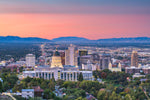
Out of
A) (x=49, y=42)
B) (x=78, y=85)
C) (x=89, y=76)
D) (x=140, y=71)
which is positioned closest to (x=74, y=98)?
(x=78, y=85)

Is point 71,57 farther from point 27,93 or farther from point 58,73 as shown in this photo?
point 27,93

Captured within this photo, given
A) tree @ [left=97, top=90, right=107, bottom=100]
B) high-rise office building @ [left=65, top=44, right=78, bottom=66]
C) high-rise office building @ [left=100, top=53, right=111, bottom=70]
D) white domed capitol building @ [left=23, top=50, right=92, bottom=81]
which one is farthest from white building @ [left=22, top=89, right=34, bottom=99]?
high-rise office building @ [left=100, top=53, right=111, bottom=70]

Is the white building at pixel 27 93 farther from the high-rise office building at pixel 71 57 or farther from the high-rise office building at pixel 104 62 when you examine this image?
the high-rise office building at pixel 104 62

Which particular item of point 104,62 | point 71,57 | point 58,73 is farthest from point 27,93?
point 104,62

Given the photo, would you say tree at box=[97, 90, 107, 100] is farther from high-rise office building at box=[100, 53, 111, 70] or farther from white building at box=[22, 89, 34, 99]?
high-rise office building at box=[100, 53, 111, 70]

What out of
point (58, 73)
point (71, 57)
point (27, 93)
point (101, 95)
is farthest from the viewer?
point (71, 57)

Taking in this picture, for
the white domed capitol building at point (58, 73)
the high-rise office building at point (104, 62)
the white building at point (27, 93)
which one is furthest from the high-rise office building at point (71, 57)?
the white building at point (27, 93)

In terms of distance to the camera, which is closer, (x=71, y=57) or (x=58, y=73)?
(x=58, y=73)

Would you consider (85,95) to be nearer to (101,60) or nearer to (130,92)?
(130,92)

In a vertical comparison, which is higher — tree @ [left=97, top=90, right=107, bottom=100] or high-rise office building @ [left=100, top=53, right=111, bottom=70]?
tree @ [left=97, top=90, right=107, bottom=100]

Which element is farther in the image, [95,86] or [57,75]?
[57,75]

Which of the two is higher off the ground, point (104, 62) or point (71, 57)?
point (71, 57)
